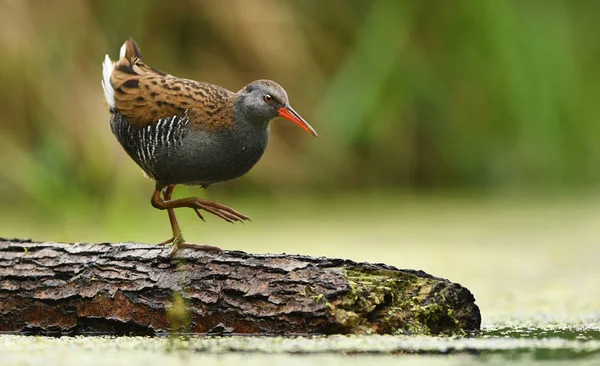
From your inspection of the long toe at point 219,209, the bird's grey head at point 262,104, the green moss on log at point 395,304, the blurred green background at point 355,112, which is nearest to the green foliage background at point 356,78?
the blurred green background at point 355,112

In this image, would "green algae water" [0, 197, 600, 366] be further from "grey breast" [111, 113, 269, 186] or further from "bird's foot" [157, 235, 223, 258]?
"grey breast" [111, 113, 269, 186]

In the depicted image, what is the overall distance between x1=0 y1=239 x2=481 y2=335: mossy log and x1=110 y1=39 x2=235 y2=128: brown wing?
0.44 meters

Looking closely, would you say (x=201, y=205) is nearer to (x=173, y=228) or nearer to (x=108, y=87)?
(x=173, y=228)

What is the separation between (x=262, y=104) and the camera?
348 cm

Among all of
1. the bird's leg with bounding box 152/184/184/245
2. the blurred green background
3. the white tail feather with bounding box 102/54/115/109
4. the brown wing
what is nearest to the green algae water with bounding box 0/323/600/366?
the bird's leg with bounding box 152/184/184/245

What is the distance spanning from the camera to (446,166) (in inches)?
296

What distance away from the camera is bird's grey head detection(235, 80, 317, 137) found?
137 inches

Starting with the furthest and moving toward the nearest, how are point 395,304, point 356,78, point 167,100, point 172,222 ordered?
point 356,78
point 172,222
point 167,100
point 395,304

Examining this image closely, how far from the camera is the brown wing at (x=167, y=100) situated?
3.48 metres

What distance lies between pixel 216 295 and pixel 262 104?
2.16 ft

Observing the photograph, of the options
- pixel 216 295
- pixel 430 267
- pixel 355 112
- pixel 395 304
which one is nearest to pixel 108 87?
pixel 216 295

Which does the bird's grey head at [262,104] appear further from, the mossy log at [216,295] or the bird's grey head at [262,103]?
the mossy log at [216,295]

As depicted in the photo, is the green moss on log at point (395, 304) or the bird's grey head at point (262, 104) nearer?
the green moss on log at point (395, 304)

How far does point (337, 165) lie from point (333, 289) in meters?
4.10
